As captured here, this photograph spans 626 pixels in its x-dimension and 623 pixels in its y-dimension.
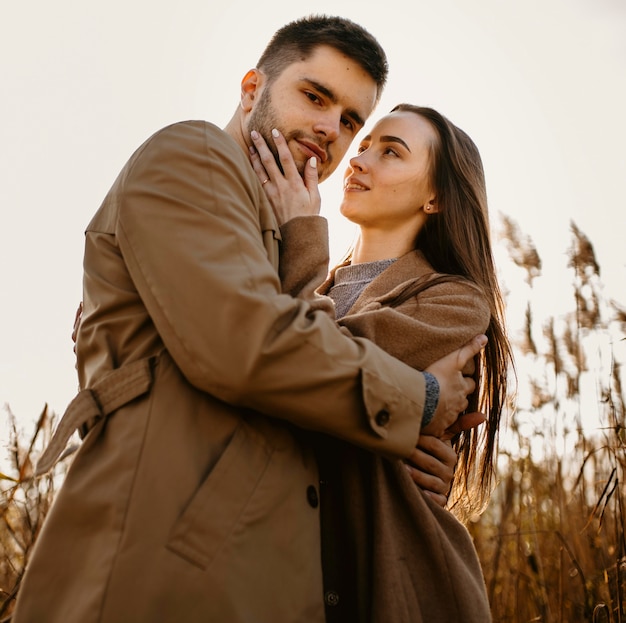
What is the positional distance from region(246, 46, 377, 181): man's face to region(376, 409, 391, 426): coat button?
119 cm

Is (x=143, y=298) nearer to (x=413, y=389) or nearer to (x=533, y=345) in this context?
(x=413, y=389)

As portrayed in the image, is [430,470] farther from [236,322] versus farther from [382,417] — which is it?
[236,322]

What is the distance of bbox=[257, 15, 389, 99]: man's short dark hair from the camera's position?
9.69 ft

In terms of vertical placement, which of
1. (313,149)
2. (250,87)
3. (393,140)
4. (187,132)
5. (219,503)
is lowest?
(219,503)

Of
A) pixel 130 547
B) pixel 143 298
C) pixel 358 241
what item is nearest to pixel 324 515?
pixel 130 547

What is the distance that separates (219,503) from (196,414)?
23cm

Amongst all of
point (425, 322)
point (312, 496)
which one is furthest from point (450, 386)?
point (312, 496)

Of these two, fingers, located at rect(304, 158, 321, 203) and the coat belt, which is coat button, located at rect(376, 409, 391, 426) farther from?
fingers, located at rect(304, 158, 321, 203)

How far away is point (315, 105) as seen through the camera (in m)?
2.88

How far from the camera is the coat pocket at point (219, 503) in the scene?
5.53 feet

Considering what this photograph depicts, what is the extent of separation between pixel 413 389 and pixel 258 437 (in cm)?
41

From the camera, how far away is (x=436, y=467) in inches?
92.2

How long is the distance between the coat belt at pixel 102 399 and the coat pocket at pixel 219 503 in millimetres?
267

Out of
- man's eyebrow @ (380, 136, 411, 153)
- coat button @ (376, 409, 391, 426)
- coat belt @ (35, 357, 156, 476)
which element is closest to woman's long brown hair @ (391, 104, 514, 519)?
man's eyebrow @ (380, 136, 411, 153)
